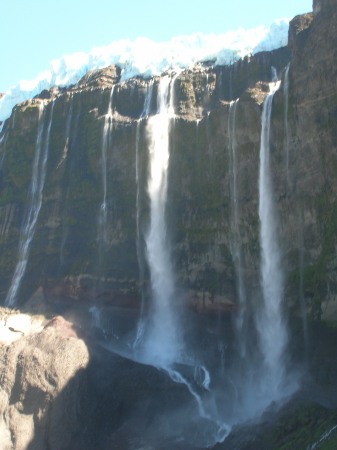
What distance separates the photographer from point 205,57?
49.2 metres

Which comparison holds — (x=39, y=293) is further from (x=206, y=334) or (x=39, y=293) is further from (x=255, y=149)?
(x=255, y=149)

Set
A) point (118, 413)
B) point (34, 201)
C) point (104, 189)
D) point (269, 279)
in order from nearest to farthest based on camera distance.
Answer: point (118, 413) < point (269, 279) < point (104, 189) < point (34, 201)

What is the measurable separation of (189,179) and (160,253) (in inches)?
219

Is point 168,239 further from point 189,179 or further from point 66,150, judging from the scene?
point 66,150

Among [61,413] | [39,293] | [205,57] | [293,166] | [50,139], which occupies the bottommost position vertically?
[61,413]

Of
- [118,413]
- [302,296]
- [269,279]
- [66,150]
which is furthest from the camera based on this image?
[66,150]

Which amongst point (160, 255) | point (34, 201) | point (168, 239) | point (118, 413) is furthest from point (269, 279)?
point (34, 201)

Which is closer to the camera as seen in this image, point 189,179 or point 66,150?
point 189,179

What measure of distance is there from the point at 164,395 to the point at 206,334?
7.22 metres

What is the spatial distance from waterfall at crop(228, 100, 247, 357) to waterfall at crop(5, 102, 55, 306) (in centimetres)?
1741

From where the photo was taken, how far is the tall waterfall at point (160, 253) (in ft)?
121

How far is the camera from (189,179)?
3866 cm

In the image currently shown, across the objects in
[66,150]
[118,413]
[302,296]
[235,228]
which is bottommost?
[118,413]

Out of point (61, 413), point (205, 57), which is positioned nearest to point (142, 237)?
point (61, 413)
